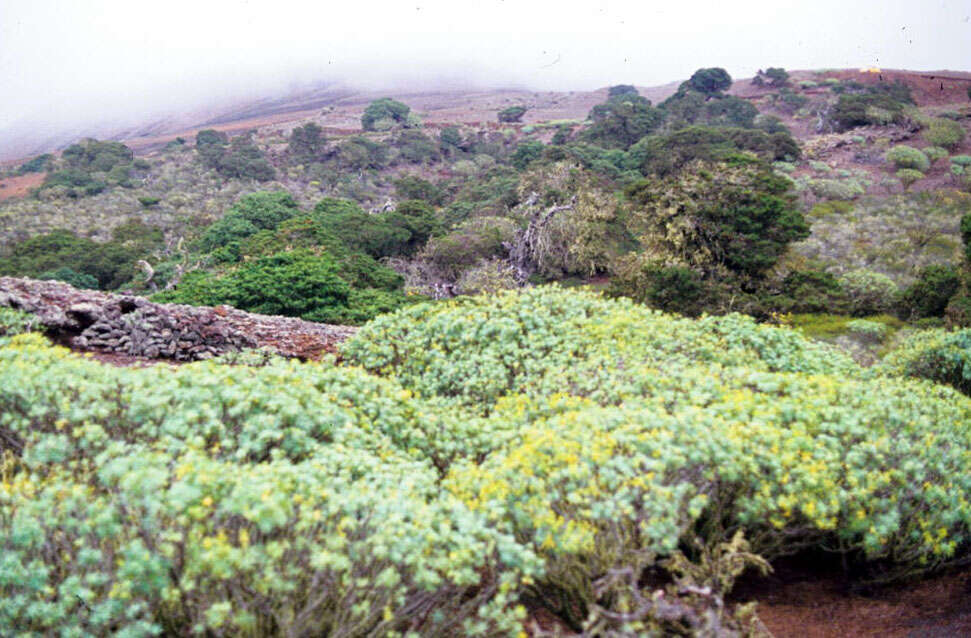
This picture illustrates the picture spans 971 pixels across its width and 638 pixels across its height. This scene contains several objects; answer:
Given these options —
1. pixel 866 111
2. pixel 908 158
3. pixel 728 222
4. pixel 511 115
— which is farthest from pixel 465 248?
pixel 511 115

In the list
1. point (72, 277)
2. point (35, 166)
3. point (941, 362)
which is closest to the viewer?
point (941, 362)

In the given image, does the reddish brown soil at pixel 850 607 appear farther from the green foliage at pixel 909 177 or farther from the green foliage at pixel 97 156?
the green foliage at pixel 97 156

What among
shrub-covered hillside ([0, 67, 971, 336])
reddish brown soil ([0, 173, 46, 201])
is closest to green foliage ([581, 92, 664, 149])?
shrub-covered hillside ([0, 67, 971, 336])

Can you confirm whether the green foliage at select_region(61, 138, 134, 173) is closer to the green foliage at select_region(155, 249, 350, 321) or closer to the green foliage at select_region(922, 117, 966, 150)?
the green foliage at select_region(155, 249, 350, 321)

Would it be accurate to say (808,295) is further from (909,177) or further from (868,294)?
(909,177)

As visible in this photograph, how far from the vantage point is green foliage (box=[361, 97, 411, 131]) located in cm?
6619

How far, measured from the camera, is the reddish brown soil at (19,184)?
162ft

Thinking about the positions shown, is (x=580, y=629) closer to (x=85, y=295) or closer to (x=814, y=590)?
(x=814, y=590)

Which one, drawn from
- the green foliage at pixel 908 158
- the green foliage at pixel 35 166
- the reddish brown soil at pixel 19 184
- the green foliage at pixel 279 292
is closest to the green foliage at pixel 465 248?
the green foliage at pixel 279 292

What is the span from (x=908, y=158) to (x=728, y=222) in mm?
27218

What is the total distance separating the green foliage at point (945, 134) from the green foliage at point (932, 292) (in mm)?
31132

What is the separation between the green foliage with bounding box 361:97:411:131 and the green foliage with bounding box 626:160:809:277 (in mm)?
51166

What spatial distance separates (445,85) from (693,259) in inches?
3335

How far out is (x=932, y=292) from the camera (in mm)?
16016
